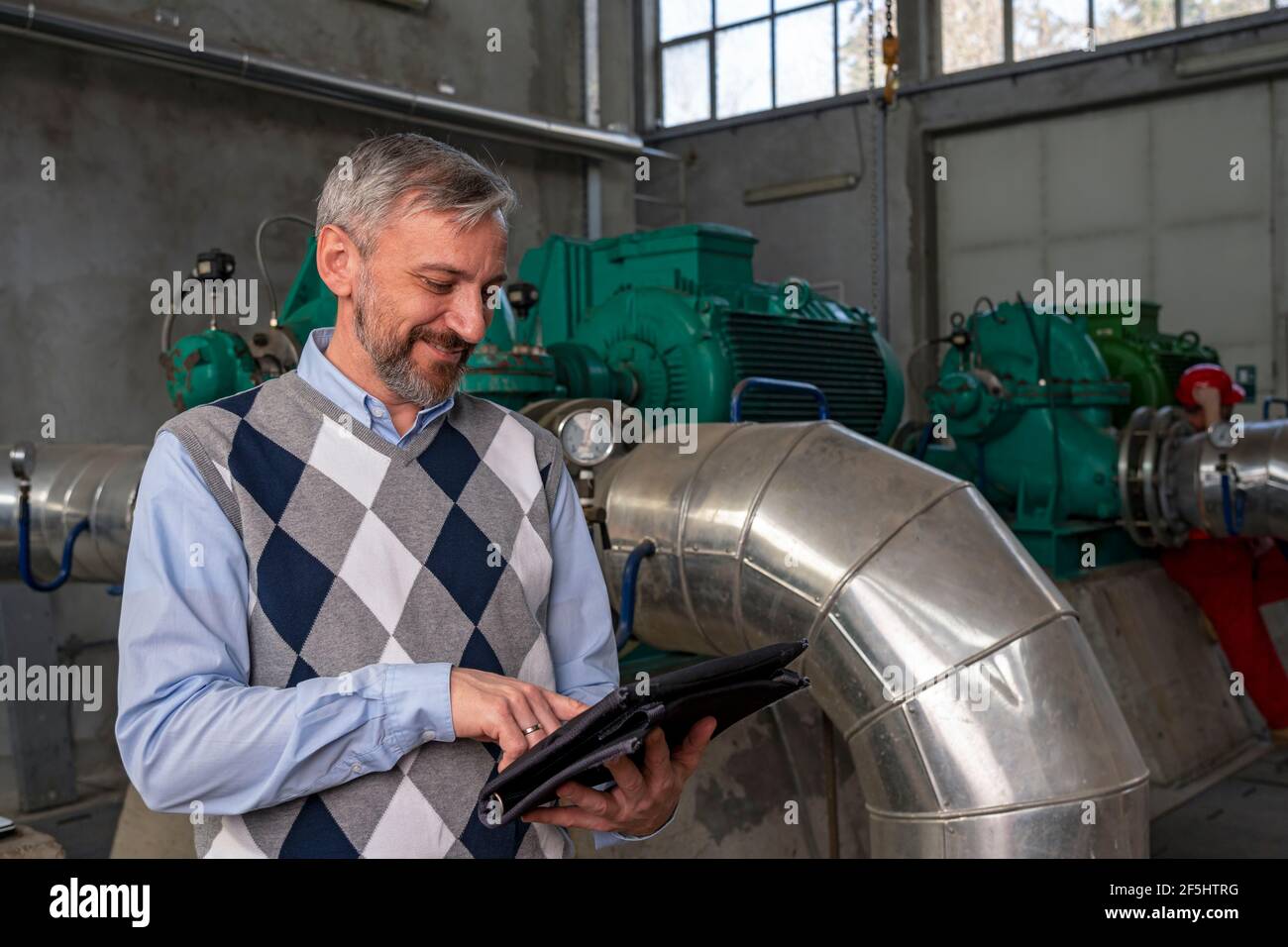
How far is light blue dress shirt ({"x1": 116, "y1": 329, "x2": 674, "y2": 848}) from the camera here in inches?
44.2

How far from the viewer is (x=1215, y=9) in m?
8.05

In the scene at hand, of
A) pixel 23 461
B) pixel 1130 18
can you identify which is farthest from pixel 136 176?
pixel 1130 18

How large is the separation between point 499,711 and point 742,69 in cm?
985

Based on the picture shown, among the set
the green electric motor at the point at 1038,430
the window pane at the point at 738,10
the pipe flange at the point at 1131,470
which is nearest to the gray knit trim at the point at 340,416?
the green electric motor at the point at 1038,430

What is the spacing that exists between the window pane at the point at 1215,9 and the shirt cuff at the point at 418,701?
8387 millimetres

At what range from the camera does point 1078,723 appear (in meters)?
2.12

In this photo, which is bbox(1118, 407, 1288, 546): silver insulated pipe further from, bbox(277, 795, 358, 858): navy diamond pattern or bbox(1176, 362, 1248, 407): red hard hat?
bbox(277, 795, 358, 858): navy diamond pattern

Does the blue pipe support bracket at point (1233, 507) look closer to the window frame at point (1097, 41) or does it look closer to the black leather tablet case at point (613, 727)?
the black leather tablet case at point (613, 727)

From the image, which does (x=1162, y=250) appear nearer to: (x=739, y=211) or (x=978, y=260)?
A: (x=978, y=260)

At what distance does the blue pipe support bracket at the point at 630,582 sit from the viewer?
8.57ft

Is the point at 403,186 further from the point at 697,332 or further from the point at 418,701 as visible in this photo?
the point at 697,332

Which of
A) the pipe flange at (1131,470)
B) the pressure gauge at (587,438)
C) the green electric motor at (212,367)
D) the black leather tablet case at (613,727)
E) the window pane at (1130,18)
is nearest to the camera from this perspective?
the black leather tablet case at (613,727)
